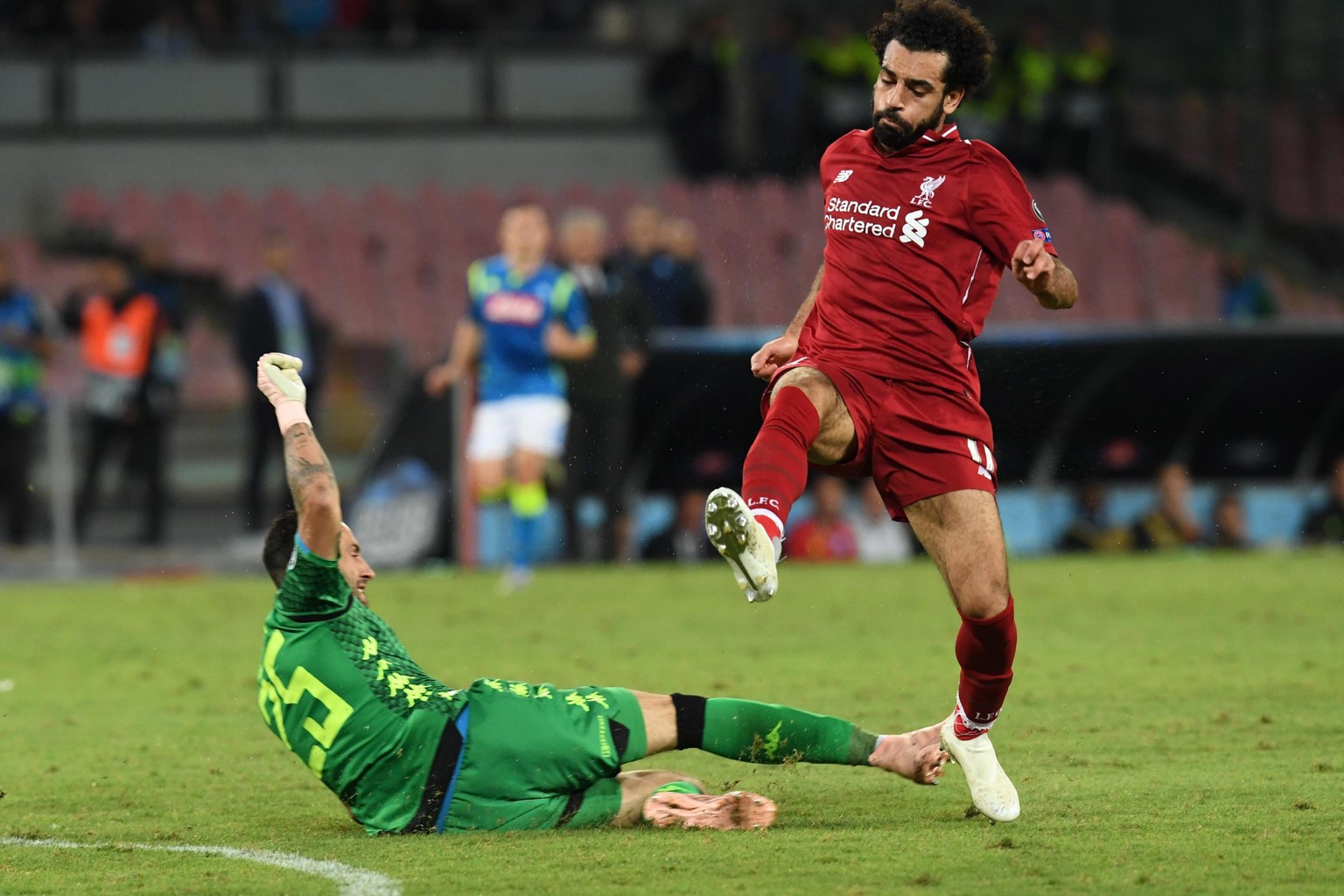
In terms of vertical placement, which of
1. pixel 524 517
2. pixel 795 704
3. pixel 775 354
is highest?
pixel 775 354

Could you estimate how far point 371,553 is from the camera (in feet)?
43.7

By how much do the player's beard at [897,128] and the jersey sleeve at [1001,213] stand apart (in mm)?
192

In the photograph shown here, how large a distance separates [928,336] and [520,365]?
6.88 meters

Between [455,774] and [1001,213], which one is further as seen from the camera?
[1001,213]

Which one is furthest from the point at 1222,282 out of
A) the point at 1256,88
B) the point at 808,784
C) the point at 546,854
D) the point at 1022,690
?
the point at 546,854

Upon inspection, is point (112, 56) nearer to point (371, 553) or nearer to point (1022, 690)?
point (371, 553)

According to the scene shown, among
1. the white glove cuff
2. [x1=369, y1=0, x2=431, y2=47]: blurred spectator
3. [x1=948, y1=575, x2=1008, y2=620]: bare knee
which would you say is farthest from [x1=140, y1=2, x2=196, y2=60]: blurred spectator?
[x1=948, y1=575, x2=1008, y2=620]: bare knee

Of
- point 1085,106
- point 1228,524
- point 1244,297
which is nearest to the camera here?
point 1228,524

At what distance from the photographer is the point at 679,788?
17.5 ft

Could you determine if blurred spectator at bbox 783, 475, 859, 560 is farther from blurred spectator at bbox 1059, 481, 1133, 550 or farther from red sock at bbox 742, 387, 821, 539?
red sock at bbox 742, 387, 821, 539

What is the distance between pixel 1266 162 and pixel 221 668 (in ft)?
55.5

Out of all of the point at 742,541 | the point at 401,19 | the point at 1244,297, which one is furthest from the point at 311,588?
the point at 401,19

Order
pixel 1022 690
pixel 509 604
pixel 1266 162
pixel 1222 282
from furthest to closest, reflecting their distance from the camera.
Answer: pixel 1266 162 → pixel 1222 282 → pixel 509 604 → pixel 1022 690

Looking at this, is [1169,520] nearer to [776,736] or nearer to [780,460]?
[776,736]
